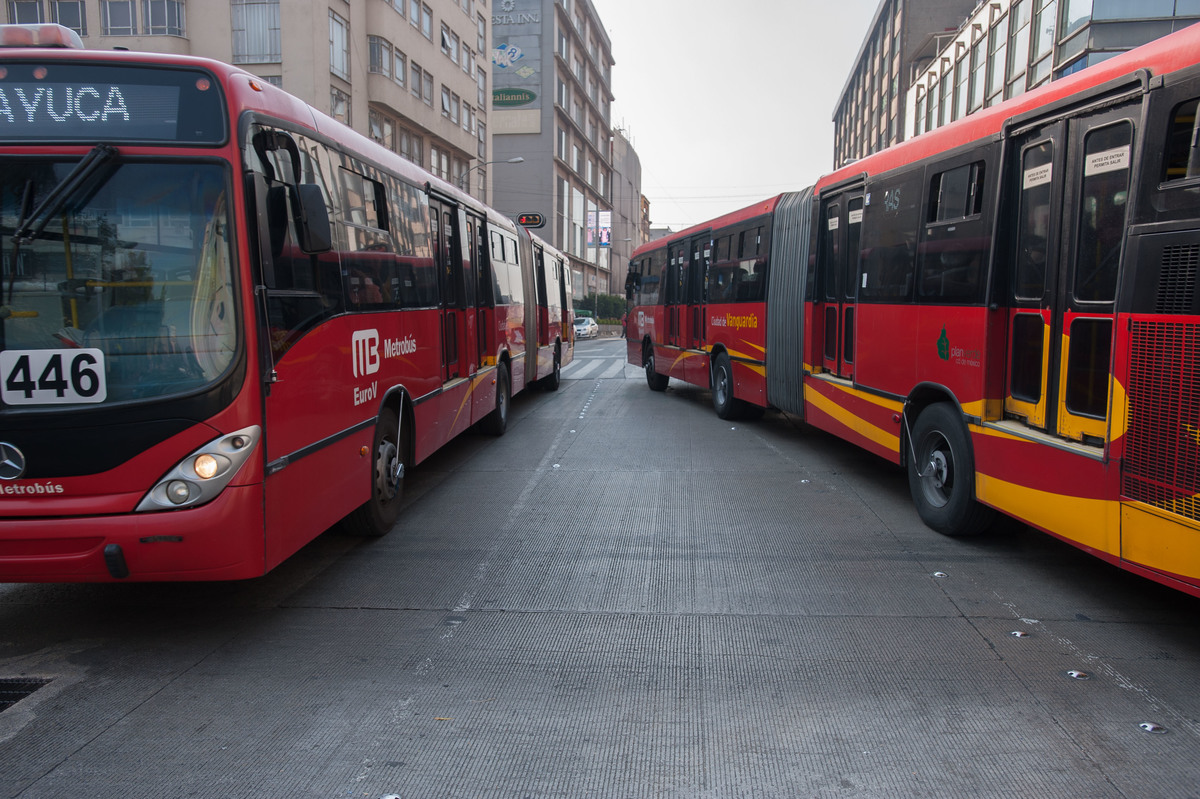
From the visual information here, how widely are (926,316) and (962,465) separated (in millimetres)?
1306

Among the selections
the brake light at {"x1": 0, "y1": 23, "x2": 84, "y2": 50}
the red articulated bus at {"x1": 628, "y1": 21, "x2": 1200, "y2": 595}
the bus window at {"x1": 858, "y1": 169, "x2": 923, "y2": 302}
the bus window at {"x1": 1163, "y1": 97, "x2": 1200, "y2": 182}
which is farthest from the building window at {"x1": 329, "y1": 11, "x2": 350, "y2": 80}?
the bus window at {"x1": 1163, "y1": 97, "x2": 1200, "y2": 182}

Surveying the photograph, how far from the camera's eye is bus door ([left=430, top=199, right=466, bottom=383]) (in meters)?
8.62

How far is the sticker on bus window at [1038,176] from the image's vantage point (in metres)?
5.42

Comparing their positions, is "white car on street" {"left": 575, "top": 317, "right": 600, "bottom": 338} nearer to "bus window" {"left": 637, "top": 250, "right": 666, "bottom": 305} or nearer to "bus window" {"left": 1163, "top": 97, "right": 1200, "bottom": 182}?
"bus window" {"left": 637, "top": 250, "right": 666, "bottom": 305}

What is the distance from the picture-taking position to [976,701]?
3881mm

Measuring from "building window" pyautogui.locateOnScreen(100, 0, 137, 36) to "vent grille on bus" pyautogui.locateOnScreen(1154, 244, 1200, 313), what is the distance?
34.0 meters

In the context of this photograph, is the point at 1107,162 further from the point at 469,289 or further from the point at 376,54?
the point at 376,54

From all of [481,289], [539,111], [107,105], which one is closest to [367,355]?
[107,105]

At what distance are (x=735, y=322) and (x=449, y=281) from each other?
5400 mm

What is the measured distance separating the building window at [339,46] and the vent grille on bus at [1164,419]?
105ft

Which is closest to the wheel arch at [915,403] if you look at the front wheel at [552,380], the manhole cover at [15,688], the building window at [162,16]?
the manhole cover at [15,688]

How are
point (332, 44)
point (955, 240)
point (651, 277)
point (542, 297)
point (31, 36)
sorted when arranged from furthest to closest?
point (332, 44) → point (651, 277) → point (542, 297) → point (955, 240) → point (31, 36)

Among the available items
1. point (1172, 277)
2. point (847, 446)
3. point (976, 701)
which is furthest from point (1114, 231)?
point (847, 446)

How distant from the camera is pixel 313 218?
4730 millimetres
